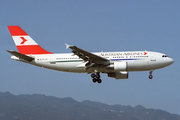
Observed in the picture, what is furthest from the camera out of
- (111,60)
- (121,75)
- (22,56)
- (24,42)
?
(24,42)

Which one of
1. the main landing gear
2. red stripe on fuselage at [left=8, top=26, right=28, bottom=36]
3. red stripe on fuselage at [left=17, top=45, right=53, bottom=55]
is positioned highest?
red stripe on fuselage at [left=8, top=26, right=28, bottom=36]

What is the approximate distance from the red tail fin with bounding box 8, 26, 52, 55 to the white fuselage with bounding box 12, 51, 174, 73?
1860 millimetres

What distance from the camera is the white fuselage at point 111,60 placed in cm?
4531

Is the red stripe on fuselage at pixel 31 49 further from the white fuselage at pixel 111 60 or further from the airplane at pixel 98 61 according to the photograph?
the white fuselage at pixel 111 60

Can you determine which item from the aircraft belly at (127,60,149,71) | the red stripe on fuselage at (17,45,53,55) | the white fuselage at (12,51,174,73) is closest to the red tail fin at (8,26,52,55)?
the red stripe on fuselage at (17,45,53,55)

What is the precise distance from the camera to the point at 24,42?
49188 millimetres

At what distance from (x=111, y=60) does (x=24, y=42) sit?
1427cm

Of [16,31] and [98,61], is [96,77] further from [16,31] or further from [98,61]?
[16,31]

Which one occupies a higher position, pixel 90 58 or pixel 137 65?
pixel 90 58

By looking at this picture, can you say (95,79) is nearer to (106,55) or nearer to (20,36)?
(106,55)

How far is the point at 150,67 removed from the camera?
150 feet

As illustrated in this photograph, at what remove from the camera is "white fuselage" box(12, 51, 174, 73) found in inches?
1784

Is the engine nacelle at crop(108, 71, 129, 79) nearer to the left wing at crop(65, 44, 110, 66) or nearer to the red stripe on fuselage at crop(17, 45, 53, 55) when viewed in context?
the left wing at crop(65, 44, 110, 66)

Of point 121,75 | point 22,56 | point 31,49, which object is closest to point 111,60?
point 121,75
